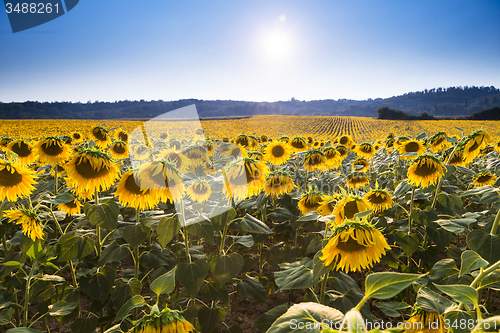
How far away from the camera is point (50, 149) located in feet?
9.57

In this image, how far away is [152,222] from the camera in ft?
5.98

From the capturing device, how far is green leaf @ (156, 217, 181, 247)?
159 cm

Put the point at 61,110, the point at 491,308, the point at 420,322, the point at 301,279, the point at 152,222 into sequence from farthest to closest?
the point at 61,110
the point at 491,308
the point at 152,222
the point at 301,279
the point at 420,322

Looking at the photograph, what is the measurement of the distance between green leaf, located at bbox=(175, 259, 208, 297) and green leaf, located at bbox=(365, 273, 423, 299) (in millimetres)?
1135

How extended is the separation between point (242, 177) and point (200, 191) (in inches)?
19.5

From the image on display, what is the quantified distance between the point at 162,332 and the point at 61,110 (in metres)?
77.7

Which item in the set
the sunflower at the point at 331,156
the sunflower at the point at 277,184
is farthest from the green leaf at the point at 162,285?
the sunflower at the point at 331,156

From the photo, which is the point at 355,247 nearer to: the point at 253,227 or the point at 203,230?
the point at 253,227

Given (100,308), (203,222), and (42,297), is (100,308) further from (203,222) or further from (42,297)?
(203,222)

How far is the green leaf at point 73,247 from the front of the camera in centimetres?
180

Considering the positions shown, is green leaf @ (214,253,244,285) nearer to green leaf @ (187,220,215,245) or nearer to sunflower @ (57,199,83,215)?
green leaf @ (187,220,215,245)

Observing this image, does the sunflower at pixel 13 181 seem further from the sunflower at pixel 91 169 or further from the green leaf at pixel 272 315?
the green leaf at pixel 272 315

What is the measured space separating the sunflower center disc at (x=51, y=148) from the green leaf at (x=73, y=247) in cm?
153

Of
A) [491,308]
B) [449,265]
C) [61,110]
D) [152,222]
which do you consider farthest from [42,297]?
[61,110]
